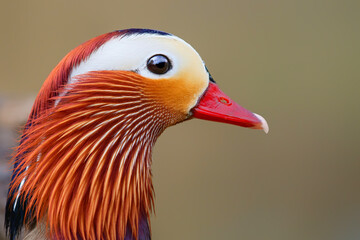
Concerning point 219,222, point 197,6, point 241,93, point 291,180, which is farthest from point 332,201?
point 197,6

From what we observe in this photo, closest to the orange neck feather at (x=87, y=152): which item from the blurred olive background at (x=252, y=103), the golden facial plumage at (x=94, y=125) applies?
the golden facial plumage at (x=94, y=125)

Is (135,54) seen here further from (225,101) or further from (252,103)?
(252,103)

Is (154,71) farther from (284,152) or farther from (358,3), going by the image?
(358,3)

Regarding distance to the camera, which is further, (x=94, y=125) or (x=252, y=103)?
(x=252, y=103)

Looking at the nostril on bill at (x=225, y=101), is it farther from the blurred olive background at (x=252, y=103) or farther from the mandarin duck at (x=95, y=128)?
the blurred olive background at (x=252, y=103)

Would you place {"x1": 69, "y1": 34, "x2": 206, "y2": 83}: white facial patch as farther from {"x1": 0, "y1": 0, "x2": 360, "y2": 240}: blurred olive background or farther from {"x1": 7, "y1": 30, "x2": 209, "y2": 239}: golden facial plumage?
{"x1": 0, "y1": 0, "x2": 360, "y2": 240}: blurred olive background

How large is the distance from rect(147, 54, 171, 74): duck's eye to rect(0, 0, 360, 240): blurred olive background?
2.27ft

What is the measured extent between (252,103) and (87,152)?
2.74 feet

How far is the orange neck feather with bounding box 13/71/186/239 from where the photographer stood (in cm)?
42

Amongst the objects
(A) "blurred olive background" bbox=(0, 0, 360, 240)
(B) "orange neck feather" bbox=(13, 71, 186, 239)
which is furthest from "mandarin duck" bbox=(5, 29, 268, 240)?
(A) "blurred olive background" bbox=(0, 0, 360, 240)

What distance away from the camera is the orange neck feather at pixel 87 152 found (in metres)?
0.42

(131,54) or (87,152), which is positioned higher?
(131,54)

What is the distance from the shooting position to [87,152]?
426mm

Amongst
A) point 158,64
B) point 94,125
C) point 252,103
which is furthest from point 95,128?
point 252,103
